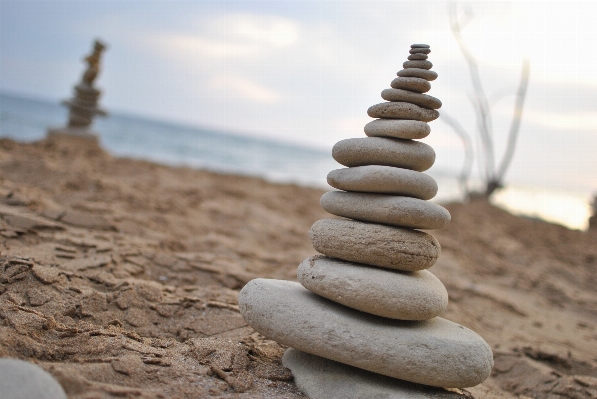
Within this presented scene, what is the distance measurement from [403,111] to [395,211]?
0.75 m

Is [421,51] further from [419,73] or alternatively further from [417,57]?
[419,73]

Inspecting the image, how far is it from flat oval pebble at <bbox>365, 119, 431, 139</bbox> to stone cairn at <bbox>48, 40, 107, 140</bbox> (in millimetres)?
10727

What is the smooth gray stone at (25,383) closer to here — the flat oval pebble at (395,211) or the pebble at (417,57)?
the flat oval pebble at (395,211)

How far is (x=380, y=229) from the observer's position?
3.02 m

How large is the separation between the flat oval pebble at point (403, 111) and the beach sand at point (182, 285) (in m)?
1.92

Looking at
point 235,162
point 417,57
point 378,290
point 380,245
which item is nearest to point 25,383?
point 378,290

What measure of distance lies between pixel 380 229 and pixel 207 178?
8531 millimetres

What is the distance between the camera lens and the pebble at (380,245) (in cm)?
297

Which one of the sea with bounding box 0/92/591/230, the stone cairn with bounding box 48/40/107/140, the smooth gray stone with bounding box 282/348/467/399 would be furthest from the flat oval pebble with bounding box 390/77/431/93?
the stone cairn with bounding box 48/40/107/140

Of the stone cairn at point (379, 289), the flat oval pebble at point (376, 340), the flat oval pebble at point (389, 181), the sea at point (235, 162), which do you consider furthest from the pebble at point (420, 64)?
the sea at point (235, 162)

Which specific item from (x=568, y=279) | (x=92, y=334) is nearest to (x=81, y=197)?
(x=92, y=334)

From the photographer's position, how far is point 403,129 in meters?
3.18

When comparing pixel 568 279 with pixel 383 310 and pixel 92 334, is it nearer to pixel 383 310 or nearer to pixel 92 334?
pixel 383 310

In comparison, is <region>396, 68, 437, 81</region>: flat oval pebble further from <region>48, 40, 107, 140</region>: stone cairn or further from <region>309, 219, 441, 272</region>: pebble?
<region>48, 40, 107, 140</region>: stone cairn
